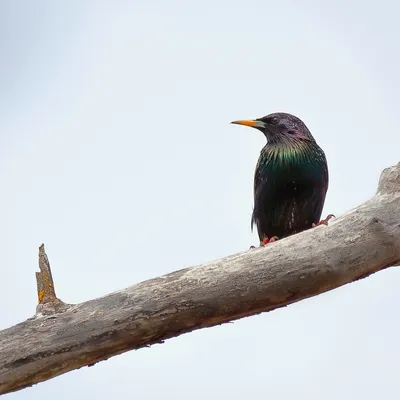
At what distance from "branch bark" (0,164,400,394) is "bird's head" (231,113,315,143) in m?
2.61

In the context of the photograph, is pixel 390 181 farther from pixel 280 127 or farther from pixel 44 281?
pixel 280 127

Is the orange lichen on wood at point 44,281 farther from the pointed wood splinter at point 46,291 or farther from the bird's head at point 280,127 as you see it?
the bird's head at point 280,127

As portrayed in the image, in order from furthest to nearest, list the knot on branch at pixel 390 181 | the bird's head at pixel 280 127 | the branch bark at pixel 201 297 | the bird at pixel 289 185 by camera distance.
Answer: the bird's head at pixel 280 127 < the bird at pixel 289 185 < the knot on branch at pixel 390 181 < the branch bark at pixel 201 297

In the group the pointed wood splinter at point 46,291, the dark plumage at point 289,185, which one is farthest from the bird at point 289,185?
the pointed wood splinter at point 46,291

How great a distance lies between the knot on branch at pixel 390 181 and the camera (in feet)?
16.4

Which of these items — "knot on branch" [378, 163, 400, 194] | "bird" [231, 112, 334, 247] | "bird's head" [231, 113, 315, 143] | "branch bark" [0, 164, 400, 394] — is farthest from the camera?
"bird's head" [231, 113, 315, 143]

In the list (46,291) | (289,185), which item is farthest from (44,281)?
(289,185)

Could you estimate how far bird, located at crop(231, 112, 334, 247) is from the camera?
711cm

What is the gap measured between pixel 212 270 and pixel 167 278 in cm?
25

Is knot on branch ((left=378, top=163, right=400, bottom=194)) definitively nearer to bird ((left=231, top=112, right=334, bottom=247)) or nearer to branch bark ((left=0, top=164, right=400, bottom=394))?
branch bark ((left=0, top=164, right=400, bottom=394))

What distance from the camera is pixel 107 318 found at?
4.61 metres

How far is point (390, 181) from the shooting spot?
16.5 feet

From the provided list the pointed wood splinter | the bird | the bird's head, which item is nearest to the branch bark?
the pointed wood splinter

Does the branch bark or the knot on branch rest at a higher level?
the knot on branch
